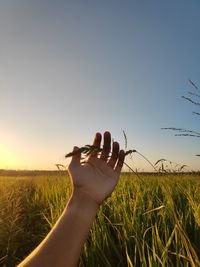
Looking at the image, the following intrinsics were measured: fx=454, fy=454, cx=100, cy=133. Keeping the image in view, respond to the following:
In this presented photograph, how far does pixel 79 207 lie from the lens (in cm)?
187

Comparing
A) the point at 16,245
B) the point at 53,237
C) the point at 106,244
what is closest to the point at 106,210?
the point at 16,245

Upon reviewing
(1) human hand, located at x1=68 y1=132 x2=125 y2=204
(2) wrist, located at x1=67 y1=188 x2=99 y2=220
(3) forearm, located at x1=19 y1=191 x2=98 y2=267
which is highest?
(1) human hand, located at x1=68 y1=132 x2=125 y2=204

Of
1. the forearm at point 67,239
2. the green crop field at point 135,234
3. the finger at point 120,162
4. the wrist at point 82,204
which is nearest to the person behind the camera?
the forearm at point 67,239

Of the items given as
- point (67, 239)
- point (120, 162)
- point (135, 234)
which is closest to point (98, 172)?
point (120, 162)

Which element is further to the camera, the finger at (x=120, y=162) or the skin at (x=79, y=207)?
the finger at (x=120, y=162)

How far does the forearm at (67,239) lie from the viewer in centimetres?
170

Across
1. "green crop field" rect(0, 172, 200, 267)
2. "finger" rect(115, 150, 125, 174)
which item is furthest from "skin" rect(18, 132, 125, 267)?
"green crop field" rect(0, 172, 200, 267)

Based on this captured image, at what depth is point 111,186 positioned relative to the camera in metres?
2.00

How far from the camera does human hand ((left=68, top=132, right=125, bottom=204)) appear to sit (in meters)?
1.95

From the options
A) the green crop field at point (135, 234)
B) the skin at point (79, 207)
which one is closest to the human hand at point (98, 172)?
the skin at point (79, 207)

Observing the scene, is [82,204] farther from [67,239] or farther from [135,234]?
[135,234]

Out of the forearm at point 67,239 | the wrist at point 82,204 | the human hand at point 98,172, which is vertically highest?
the human hand at point 98,172

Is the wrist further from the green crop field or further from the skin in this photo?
the green crop field

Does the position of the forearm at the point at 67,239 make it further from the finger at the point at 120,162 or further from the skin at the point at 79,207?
the finger at the point at 120,162
